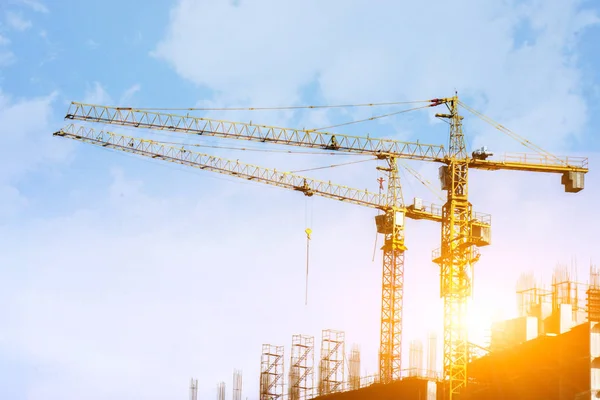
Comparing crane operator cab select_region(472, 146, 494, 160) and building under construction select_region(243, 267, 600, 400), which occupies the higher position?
crane operator cab select_region(472, 146, 494, 160)

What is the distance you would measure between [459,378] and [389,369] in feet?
64.0

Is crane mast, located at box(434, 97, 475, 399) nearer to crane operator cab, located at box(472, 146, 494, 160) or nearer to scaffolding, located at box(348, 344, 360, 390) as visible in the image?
crane operator cab, located at box(472, 146, 494, 160)

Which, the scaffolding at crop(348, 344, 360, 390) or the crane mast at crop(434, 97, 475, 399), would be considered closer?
the crane mast at crop(434, 97, 475, 399)

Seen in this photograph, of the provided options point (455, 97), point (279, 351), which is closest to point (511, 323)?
point (455, 97)

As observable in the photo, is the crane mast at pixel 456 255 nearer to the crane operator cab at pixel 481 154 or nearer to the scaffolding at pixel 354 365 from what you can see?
the crane operator cab at pixel 481 154

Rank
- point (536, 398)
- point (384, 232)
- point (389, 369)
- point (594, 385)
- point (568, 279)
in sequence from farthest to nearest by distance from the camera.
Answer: point (384, 232)
point (389, 369)
point (568, 279)
point (536, 398)
point (594, 385)

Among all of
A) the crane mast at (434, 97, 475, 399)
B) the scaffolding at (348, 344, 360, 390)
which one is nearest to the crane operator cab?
the crane mast at (434, 97, 475, 399)

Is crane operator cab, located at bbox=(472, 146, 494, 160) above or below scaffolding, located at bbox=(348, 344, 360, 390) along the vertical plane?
above

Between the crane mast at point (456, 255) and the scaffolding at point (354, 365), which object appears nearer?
the crane mast at point (456, 255)

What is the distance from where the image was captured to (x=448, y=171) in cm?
10756

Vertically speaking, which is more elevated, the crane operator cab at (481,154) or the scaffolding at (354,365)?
the crane operator cab at (481,154)

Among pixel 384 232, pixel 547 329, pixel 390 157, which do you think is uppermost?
pixel 390 157

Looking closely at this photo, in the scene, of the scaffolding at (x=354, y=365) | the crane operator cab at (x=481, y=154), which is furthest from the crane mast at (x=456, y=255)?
the scaffolding at (x=354, y=365)

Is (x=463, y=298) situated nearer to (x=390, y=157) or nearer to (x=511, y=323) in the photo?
(x=511, y=323)
